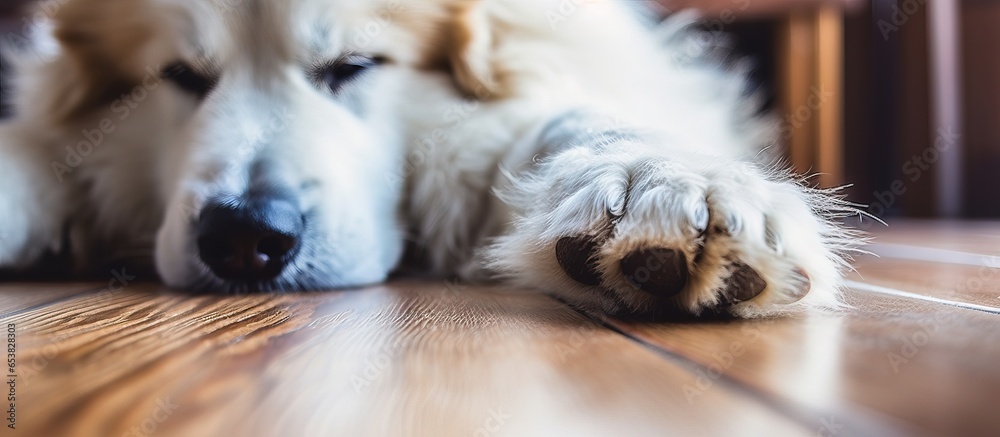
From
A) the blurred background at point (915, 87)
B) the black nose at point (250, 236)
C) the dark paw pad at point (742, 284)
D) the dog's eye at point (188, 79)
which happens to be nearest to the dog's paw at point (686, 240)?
the dark paw pad at point (742, 284)

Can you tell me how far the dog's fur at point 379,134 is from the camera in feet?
2.84

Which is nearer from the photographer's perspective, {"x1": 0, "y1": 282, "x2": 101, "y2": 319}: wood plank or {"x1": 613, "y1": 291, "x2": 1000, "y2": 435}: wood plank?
{"x1": 613, "y1": 291, "x2": 1000, "y2": 435}: wood plank

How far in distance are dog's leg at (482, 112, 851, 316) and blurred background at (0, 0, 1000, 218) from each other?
5.77 feet

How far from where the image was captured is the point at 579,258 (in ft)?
2.43

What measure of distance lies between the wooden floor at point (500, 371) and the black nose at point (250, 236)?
0.51ft

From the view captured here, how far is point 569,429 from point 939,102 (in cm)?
273

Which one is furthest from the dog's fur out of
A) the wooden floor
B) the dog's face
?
the wooden floor

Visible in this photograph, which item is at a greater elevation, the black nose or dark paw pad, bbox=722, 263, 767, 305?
the black nose

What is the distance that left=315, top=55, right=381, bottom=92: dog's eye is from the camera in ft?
4.24

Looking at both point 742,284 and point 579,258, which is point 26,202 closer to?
point 579,258

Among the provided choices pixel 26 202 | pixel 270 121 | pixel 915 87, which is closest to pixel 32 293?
pixel 26 202

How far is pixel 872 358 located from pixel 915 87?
2.54 metres

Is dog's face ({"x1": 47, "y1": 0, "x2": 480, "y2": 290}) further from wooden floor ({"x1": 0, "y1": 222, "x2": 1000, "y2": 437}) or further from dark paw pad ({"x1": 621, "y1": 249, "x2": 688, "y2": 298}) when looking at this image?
dark paw pad ({"x1": 621, "y1": 249, "x2": 688, "y2": 298})

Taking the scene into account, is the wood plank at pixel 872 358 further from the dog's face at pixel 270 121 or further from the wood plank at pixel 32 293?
the wood plank at pixel 32 293
